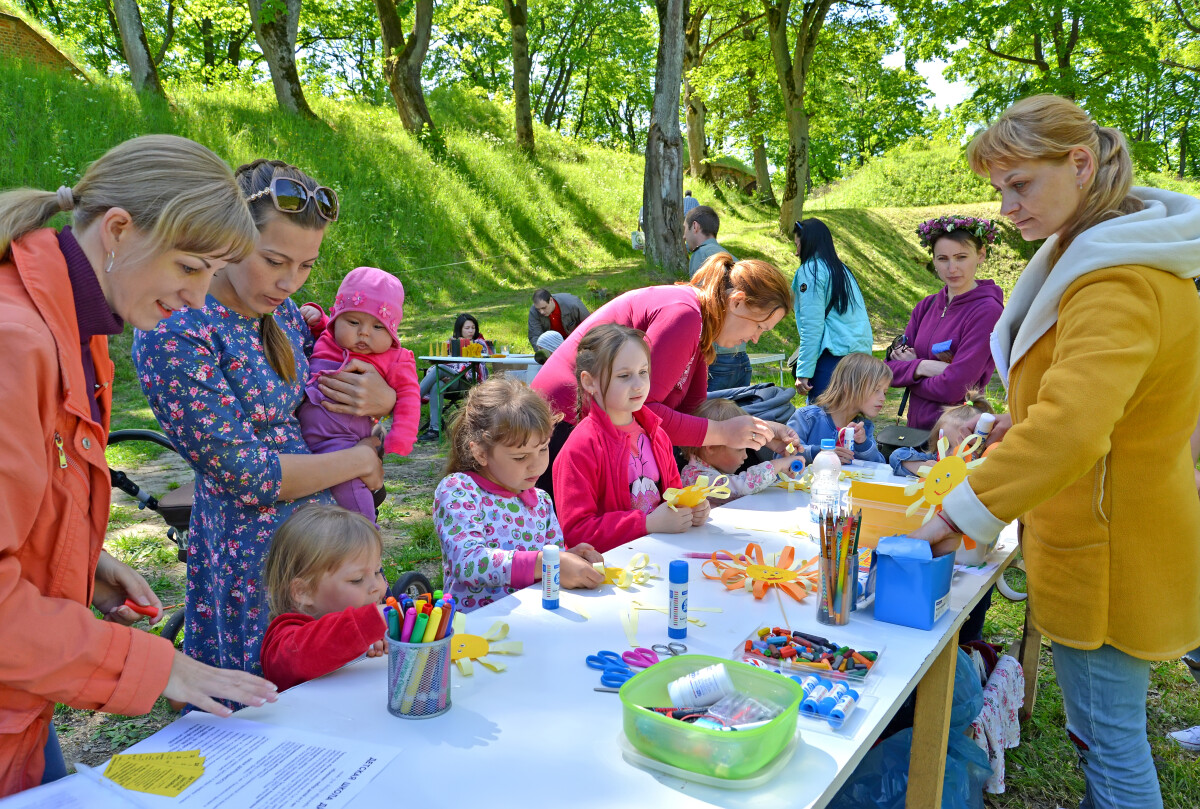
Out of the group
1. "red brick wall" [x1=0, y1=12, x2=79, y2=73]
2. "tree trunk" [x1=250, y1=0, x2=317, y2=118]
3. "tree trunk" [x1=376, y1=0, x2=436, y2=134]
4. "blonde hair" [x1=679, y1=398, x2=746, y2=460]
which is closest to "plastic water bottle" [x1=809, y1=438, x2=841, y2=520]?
"blonde hair" [x1=679, y1=398, x2=746, y2=460]

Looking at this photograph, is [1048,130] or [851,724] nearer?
[851,724]

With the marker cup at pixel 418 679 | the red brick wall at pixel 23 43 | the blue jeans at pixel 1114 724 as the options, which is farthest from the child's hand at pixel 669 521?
the red brick wall at pixel 23 43

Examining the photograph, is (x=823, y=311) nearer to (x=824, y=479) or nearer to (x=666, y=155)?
(x=824, y=479)

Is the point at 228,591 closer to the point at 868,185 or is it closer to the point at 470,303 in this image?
the point at 470,303

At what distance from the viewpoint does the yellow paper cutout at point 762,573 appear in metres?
1.95

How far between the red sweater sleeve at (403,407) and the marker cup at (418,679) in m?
1.01

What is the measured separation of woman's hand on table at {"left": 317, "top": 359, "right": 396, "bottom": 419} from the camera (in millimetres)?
2148

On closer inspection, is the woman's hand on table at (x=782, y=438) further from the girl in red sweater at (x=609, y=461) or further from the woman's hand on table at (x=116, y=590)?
the woman's hand on table at (x=116, y=590)

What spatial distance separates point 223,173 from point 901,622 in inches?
64.4

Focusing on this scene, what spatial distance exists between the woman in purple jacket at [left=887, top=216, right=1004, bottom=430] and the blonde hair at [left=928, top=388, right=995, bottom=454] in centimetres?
4

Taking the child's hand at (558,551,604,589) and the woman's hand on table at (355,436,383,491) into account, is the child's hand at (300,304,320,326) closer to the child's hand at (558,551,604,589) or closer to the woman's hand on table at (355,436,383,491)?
the woman's hand on table at (355,436,383,491)

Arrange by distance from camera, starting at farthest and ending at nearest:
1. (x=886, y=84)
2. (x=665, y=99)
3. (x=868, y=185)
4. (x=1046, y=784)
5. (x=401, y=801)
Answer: (x=868, y=185)
(x=886, y=84)
(x=665, y=99)
(x=1046, y=784)
(x=401, y=801)

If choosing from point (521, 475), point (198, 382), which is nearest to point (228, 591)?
point (198, 382)

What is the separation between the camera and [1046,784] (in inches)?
103
